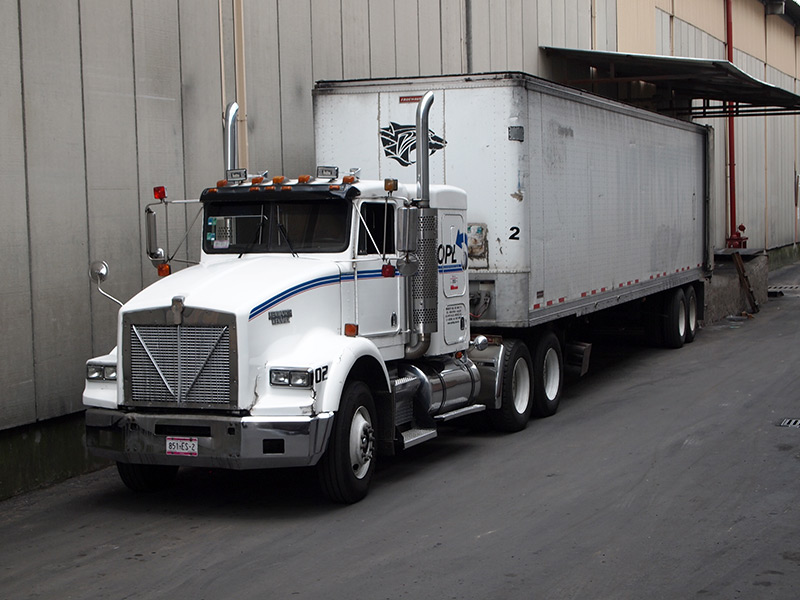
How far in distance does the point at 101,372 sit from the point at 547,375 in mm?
6325

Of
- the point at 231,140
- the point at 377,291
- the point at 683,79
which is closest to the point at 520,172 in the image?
the point at 377,291

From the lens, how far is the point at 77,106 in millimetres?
10742

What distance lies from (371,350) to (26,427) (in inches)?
133

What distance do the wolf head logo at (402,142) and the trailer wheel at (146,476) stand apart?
4.75 meters

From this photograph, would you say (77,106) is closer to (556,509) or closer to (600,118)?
(556,509)

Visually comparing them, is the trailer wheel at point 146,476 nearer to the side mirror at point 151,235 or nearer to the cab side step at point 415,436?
the side mirror at point 151,235

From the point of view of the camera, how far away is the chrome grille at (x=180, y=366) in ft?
27.9

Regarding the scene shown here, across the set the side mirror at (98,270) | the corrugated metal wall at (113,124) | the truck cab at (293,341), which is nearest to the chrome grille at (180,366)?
the truck cab at (293,341)

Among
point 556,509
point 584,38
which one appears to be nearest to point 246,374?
point 556,509

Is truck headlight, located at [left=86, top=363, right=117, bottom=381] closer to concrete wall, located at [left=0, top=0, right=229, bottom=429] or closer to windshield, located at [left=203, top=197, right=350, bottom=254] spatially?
concrete wall, located at [left=0, top=0, right=229, bottom=429]

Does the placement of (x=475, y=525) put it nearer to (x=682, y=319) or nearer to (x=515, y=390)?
(x=515, y=390)

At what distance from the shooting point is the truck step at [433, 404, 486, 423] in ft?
35.6

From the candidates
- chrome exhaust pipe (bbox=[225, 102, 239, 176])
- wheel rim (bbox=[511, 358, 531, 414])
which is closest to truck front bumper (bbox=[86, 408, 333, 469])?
chrome exhaust pipe (bbox=[225, 102, 239, 176])

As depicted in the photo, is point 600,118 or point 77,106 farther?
point 600,118
